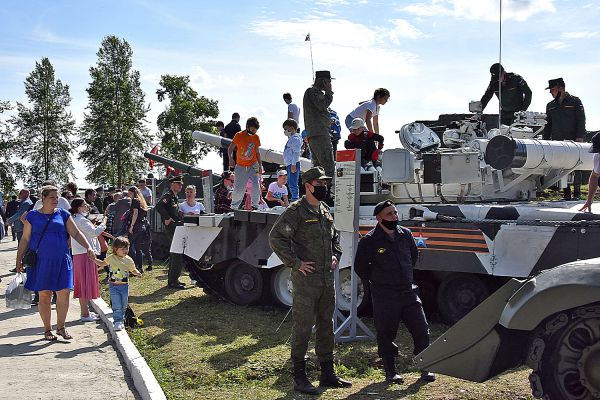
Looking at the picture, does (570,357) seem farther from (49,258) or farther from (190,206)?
(190,206)

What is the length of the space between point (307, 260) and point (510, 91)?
530 centimetres

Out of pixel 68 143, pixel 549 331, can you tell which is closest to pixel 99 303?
pixel 549 331

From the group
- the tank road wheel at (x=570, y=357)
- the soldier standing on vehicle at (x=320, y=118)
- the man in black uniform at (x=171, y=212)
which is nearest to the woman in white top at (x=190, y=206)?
the man in black uniform at (x=171, y=212)

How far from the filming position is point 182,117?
41281 millimetres

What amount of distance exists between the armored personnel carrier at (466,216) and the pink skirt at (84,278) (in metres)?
1.98

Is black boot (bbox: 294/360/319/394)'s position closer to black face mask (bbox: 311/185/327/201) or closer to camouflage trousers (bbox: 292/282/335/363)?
camouflage trousers (bbox: 292/282/335/363)

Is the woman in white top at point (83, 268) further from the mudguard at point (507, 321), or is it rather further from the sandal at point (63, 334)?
the mudguard at point (507, 321)

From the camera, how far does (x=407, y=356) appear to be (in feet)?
25.1

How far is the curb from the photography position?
249 inches

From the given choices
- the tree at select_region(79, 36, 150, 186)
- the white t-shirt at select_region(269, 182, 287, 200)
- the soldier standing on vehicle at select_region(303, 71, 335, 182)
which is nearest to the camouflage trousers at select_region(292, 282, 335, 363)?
the soldier standing on vehicle at select_region(303, 71, 335, 182)

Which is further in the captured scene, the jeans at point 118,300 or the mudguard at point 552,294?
the jeans at point 118,300

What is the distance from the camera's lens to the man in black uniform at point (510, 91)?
1048 cm

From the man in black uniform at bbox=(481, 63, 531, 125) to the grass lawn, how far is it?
331 centimetres

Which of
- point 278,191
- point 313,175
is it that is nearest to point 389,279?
point 313,175
